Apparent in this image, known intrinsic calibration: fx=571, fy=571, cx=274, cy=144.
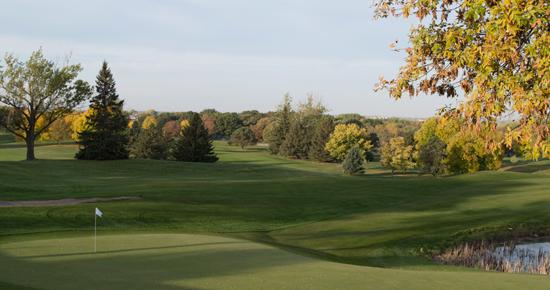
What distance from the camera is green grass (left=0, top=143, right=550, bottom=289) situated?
18453 mm

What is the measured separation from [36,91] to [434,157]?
163 ft

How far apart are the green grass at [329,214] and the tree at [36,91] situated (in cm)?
1080

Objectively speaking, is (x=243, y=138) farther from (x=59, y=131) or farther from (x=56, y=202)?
(x=56, y=202)

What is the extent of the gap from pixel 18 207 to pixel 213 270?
50.1 ft

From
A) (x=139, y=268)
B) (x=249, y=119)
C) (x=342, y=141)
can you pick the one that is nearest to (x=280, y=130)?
(x=342, y=141)

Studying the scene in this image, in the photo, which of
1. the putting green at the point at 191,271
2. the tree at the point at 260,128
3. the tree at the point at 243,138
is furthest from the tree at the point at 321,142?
the putting green at the point at 191,271

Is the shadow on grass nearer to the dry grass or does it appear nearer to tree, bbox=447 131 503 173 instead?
the dry grass

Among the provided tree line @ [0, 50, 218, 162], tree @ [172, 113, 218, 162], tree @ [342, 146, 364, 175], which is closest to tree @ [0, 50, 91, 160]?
tree line @ [0, 50, 218, 162]

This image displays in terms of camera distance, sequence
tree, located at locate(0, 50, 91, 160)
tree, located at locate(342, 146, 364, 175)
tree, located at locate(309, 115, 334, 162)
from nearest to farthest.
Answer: tree, located at locate(0, 50, 91, 160) → tree, located at locate(342, 146, 364, 175) → tree, located at locate(309, 115, 334, 162)

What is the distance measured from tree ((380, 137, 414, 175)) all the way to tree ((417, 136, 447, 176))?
227 inches

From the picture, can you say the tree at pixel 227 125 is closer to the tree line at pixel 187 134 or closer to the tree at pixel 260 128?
the tree at pixel 260 128

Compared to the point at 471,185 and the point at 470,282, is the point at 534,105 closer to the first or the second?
the point at 470,282

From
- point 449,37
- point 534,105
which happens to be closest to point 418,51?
point 449,37

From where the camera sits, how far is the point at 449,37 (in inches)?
329
